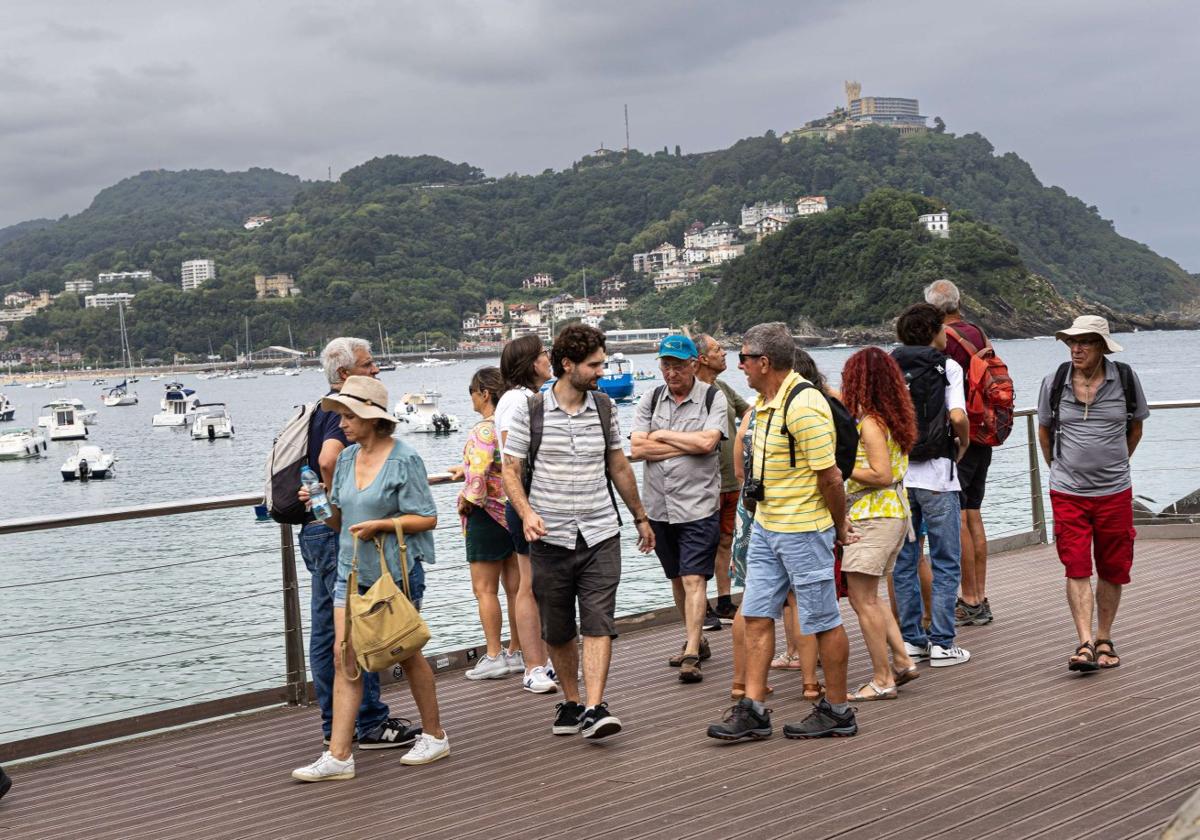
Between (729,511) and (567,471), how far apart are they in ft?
6.10

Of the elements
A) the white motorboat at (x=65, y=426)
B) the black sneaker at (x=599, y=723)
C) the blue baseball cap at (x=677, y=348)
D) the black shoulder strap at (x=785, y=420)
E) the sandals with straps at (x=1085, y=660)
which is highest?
the blue baseball cap at (x=677, y=348)

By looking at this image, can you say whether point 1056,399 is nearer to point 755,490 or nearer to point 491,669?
point 755,490

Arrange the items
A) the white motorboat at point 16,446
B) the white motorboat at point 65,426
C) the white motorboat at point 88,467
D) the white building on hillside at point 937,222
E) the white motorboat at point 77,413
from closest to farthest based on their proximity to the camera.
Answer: the white motorboat at point 88,467, the white motorboat at point 16,446, the white motorboat at point 65,426, the white motorboat at point 77,413, the white building on hillside at point 937,222

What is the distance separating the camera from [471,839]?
4.14 meters

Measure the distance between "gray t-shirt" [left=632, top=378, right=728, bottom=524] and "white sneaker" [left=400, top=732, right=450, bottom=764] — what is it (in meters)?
1.60

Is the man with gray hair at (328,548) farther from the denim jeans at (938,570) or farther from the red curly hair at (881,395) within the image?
the denim jeans at (938,570)

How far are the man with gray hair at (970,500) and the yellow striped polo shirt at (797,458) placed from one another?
1.94 m

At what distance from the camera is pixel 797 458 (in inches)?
196

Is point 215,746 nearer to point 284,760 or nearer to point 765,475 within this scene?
point 284,760

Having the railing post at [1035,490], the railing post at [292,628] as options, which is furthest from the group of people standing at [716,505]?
the railing post at [1035,490]

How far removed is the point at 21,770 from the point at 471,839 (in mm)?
2210

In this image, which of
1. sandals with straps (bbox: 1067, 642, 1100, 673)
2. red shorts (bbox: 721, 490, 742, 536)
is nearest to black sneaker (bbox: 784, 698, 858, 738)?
sandals with straps (bbox: 1067, 642, 1100, 673)

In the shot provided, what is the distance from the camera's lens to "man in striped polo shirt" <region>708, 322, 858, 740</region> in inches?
197

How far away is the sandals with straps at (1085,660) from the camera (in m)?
5.76
